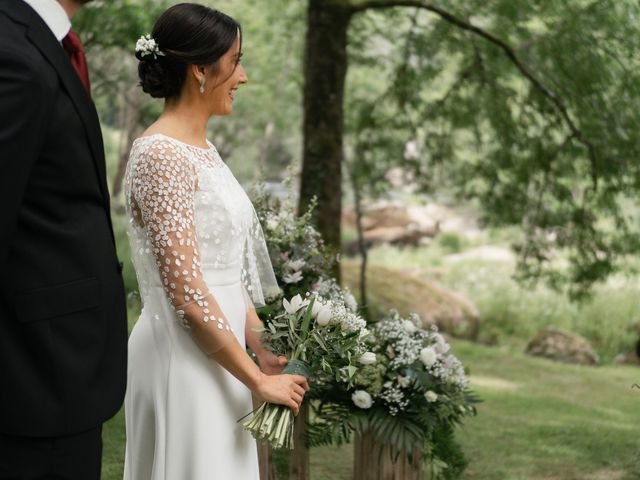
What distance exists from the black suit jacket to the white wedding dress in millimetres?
402

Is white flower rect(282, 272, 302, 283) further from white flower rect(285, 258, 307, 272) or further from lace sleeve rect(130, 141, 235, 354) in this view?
lace sleeve rect(130, 141, 235, 354)

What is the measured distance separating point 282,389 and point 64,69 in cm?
112

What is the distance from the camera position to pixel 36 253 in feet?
6.56

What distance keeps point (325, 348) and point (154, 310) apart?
54cm

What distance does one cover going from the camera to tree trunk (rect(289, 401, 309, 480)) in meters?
4.52

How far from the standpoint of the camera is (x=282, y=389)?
8.74ft

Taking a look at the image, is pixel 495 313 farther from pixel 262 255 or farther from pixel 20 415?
pixel 20 415

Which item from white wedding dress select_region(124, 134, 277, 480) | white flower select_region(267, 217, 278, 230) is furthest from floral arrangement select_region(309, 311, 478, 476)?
white wedding dress select_region(124, 134, 277, 480)

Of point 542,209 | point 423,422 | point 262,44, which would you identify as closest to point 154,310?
point 423,422

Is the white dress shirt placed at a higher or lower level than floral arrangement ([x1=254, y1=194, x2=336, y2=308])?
higher

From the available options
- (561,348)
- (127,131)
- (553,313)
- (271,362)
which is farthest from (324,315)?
(127,131)

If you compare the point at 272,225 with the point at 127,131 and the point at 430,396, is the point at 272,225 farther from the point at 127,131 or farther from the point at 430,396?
the point at 127,131

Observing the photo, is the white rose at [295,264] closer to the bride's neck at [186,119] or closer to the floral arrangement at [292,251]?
the floral arrangement at [292,251]

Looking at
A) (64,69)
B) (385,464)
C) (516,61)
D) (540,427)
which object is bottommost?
(540,427)
